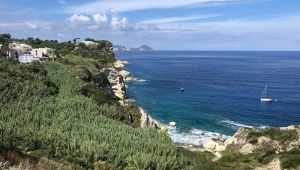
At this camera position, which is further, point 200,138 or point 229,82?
point 229,82

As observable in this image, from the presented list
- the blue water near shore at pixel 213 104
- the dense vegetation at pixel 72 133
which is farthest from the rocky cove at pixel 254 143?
the dense vegetation at pixel 72 133

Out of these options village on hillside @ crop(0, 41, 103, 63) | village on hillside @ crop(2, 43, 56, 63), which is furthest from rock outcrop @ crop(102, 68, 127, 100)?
village on hillside @ crop(2, 43, 56, 63)

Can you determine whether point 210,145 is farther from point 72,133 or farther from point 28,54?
point 28,54

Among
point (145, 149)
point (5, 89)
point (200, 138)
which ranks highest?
point (5, 89)

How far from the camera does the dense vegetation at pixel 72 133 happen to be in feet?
102

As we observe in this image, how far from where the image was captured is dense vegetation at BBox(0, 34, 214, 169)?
102 feet

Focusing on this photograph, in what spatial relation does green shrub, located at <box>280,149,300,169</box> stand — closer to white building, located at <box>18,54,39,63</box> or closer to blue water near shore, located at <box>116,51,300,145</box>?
blue water near shore, located at <box>116,51,300,145</box>

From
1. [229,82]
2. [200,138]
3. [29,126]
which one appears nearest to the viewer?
A: [29,126]

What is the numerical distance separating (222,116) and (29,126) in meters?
55.3

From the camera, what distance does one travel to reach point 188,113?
8856 centimetres

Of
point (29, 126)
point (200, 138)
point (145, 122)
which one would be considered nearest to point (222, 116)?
point (200, 138)

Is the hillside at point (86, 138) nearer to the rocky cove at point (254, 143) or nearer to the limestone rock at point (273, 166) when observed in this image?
the rocky cove at point (254, 143)

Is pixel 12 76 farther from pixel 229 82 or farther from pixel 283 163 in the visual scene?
pixel 229 82

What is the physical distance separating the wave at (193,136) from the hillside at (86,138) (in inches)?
141
